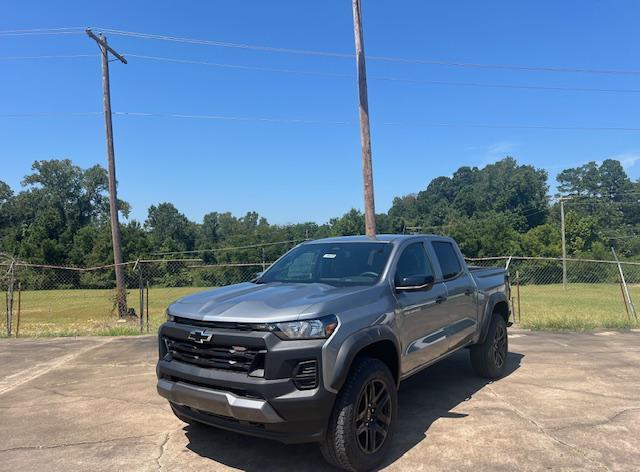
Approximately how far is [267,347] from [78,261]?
Result: 213ft

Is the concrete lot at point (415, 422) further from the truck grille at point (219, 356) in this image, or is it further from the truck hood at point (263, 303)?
the truck hood at point (263, 303)

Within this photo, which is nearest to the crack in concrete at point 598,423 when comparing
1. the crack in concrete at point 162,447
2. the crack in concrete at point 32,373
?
the crack in concrete at point 162,447

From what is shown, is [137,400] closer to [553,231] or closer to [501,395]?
[501,395]

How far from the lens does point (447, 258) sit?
587 cm

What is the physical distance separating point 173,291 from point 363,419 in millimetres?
27896

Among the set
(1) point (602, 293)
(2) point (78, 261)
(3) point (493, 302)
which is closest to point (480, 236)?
(1) point (602, 293)

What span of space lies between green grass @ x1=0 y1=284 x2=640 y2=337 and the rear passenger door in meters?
5.50

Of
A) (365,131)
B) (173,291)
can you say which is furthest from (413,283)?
(173,291)

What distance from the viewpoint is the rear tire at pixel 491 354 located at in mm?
6258

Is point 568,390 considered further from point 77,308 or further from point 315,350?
point 77,308

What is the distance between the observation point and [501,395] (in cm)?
571

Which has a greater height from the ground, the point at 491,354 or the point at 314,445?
the point at 491,354

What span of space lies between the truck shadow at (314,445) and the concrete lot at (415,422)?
0.04 ft

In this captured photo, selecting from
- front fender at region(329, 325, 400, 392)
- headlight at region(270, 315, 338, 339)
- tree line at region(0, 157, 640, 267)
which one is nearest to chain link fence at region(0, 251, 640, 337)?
front fender at region(329, 325, 400, 392)
